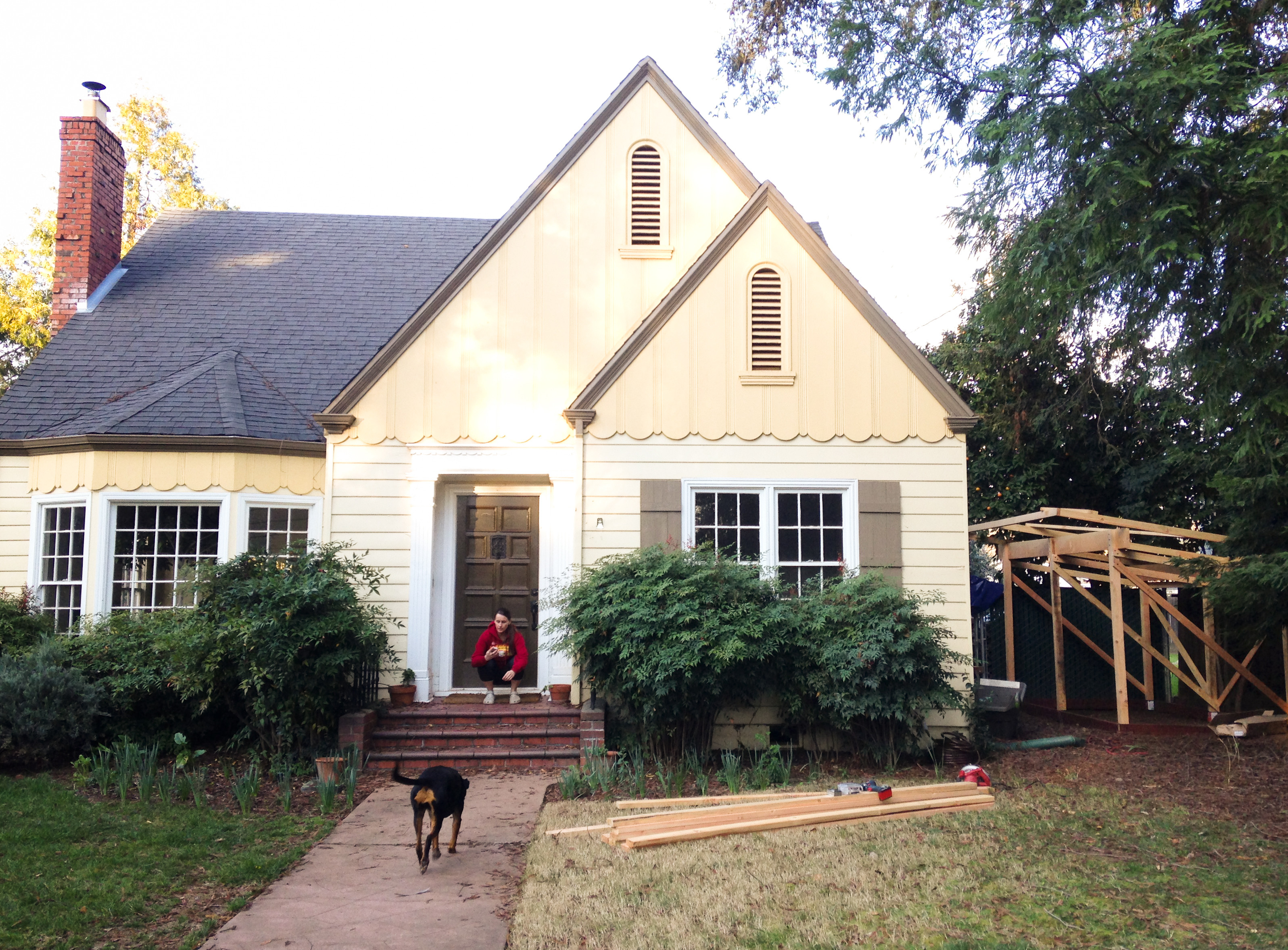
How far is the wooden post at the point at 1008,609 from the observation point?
1333cm

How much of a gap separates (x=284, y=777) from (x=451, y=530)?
10.5 feet

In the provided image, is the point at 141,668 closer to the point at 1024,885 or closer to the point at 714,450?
the point at 714,450

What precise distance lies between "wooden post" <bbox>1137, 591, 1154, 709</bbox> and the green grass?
940cm

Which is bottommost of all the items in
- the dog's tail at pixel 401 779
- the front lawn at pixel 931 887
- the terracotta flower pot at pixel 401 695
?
the front lawn at pixel 931 887

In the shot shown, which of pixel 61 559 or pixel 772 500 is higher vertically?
pixel 772 500

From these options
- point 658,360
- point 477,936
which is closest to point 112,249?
point 658,360

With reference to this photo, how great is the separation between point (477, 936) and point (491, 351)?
6340 millimetres

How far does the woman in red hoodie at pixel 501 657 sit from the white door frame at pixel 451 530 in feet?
1.06

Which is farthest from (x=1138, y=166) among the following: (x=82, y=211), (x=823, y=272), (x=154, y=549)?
(x=82, y=211)

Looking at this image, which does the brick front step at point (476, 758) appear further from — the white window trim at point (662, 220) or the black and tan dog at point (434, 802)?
the white window trim at point (662, 220)

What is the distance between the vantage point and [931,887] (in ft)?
17.4

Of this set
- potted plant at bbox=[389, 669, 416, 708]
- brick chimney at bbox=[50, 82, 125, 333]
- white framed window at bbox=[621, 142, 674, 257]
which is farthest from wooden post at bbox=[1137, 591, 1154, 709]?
brick chimney at bbox=[50, 82, 125, 333]

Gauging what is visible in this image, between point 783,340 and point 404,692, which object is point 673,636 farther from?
point 783,340

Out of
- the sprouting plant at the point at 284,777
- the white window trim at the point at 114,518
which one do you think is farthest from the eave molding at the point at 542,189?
the sprouting plant at the point at 284,777
